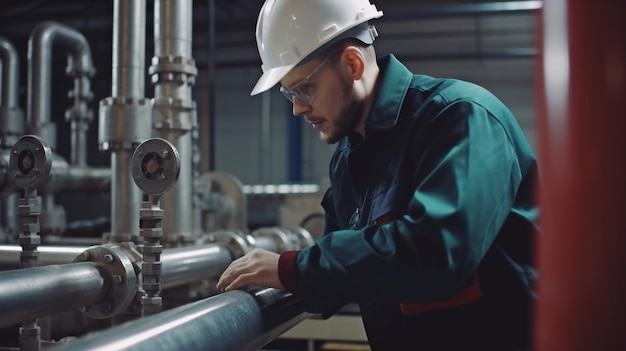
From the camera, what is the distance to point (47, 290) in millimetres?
1031

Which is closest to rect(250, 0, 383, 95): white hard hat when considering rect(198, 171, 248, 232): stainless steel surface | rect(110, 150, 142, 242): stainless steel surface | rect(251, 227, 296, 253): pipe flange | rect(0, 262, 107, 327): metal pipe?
rect(0, 262, 107, 327): metal pipe

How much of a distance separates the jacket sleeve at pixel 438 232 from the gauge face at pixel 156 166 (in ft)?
1.19

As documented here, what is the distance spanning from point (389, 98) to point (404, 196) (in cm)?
17

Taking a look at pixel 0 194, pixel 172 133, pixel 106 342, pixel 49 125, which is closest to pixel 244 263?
pixel 106 342

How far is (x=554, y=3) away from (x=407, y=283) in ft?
1.66

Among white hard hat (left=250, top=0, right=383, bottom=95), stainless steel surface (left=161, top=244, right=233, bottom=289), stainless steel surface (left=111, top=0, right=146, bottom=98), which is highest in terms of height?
stainless steel surface (left=111, top=0, right=146, bottom=98)

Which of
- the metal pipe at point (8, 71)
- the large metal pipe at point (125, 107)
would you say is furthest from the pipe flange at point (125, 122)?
the metal pipe at point (8, 71)

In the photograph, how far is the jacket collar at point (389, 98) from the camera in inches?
38.4

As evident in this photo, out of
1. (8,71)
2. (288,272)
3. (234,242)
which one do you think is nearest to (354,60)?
(288,272)

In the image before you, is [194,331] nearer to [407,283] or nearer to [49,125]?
[407,283]

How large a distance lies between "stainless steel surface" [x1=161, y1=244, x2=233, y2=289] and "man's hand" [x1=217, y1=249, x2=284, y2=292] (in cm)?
49

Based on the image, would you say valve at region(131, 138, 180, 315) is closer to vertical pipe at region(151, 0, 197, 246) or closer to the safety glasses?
the safety glasses

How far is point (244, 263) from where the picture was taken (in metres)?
0.95

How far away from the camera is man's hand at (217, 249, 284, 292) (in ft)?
2.97
